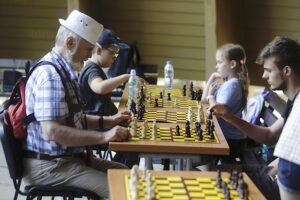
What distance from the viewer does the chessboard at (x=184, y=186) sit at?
243cm

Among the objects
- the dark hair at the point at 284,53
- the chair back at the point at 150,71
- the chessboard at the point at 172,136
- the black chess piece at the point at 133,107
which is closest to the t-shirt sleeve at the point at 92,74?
the black chess piece at the point at 133,107

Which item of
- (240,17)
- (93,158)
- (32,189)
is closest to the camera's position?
(32,189)

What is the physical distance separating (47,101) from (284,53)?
1.28 m

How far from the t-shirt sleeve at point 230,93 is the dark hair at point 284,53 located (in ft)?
3.57

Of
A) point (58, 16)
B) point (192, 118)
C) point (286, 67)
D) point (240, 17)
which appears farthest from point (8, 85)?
point (286, 67)

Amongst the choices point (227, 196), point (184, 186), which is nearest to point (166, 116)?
point (184, 186)

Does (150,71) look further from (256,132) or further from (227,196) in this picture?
(227,196)

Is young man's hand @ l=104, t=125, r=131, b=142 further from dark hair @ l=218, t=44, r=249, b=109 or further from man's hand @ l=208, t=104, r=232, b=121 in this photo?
dark hair @ l=218, t=44, r=249, b=109

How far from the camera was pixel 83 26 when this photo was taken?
3494 millimetres

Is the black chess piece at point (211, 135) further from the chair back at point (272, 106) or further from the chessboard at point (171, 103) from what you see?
the chessboard at point (171, 103)

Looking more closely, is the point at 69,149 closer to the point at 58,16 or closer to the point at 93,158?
the point at 93,158

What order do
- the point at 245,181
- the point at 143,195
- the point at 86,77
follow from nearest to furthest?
1. the point at 143,195
2. the point at 245,181
3. the point at 86,77

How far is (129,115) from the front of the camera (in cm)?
385

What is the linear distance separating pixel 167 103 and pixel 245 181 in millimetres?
2036
